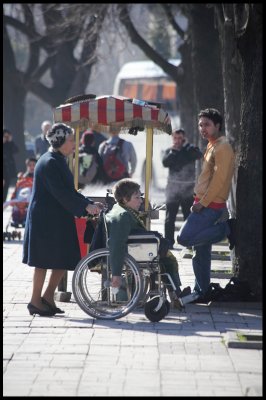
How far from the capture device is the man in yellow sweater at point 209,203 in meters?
11.0

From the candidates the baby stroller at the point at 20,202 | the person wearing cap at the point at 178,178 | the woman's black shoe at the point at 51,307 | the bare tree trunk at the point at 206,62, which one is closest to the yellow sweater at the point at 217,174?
the woman's black shoe at the point at 51,307

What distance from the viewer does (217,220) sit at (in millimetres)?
11172

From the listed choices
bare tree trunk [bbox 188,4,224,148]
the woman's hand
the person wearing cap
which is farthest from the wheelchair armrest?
bare tree trunk [bbox 188,4,224,148]

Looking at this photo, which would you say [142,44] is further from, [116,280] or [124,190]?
[116,280]

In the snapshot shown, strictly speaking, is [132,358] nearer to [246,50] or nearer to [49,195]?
[49,195]

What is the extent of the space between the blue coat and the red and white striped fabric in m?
1.41

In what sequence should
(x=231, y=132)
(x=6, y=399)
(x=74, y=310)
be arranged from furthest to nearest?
(x=231, y=132) → (x=74, y=310) → (x=6, y=399)

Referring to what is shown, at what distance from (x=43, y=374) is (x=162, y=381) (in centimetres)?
78

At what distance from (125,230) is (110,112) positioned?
2056mm

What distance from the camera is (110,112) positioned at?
12.0 meters

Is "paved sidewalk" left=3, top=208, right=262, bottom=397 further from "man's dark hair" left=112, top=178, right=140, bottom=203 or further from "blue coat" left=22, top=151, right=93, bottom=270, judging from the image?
"man's dark hair" left=112, top=178, right=140, bottom=203

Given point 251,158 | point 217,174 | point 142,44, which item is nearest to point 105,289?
point 217,174

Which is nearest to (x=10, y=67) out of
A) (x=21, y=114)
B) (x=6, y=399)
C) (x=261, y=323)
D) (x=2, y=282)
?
(x=21, y=114)

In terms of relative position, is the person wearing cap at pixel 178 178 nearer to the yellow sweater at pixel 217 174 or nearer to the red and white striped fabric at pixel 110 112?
the red and white striped fabric at pixel 110 112
